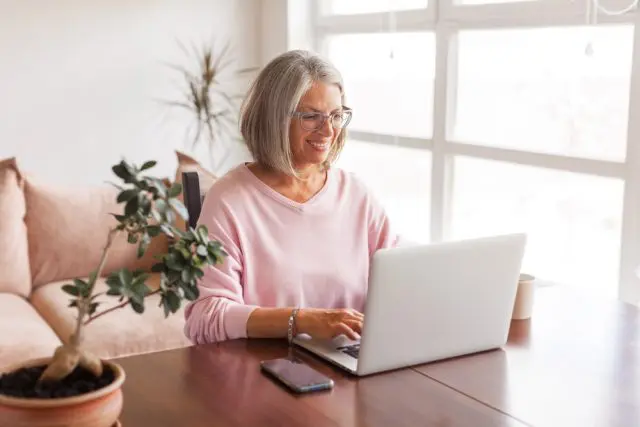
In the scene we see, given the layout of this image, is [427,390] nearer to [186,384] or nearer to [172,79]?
[186,384]

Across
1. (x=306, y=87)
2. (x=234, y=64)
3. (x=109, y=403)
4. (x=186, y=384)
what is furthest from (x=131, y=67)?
(x=109, y=403)

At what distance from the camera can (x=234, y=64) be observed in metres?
4.43

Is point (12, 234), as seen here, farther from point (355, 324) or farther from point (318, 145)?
point (355, 324)

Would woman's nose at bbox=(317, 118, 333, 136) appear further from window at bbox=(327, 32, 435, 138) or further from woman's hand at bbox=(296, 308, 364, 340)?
window at bbox=(327, 32, 435, 138)

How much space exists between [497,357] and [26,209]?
2.24 metres

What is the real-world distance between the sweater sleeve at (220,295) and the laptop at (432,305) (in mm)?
146

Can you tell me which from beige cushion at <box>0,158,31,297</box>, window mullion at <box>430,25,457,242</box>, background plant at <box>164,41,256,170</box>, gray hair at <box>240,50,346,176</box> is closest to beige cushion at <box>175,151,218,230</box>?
beige cushion at <box>0,158,31,297</box>

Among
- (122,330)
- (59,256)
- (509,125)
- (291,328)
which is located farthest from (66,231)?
(291,328)

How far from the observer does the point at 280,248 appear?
75.9 inches

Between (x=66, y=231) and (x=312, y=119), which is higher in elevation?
(x=312, y=119)

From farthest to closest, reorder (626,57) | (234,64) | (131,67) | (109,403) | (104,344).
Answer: (234,64)
(131,67)
(104,344)
(626,57)
(109,403)

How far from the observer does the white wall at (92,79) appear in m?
3.88

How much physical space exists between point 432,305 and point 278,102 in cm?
64

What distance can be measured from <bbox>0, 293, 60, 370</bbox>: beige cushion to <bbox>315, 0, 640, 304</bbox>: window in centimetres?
155
